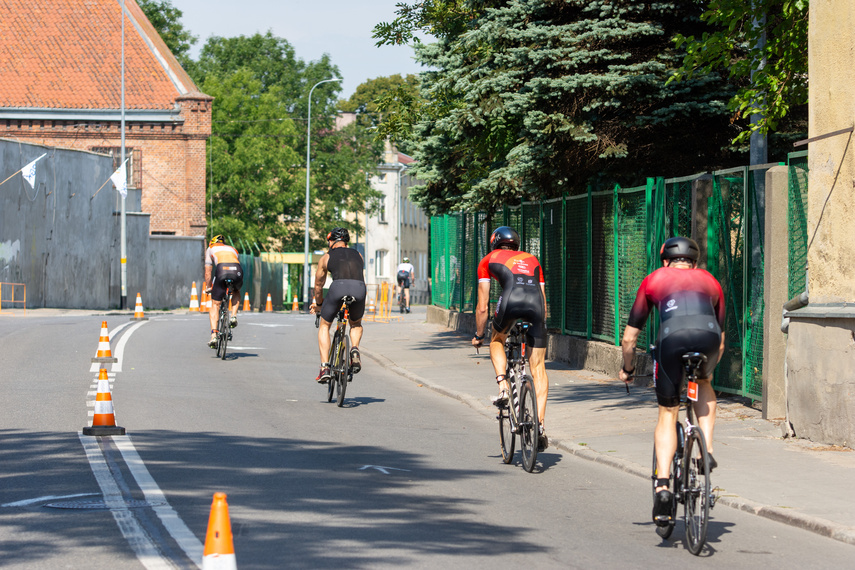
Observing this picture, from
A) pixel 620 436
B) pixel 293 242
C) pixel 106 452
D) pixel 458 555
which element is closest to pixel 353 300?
pixel 620 436

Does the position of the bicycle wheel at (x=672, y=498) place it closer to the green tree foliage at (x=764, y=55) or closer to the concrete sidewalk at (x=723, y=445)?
the concrete sidewalk at (x=723, y=445)

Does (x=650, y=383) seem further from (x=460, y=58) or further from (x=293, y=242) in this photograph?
(x=293, y=242)

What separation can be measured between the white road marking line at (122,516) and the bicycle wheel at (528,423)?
311 centimetres

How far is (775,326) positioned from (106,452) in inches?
245

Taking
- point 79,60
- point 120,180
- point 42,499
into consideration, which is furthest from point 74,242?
point 42,499

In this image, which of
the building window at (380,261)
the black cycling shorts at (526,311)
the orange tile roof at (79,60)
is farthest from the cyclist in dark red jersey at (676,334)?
the building window at (380,261)

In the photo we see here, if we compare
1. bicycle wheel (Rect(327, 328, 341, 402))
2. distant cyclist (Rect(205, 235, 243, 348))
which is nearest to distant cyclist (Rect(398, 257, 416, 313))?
distant cyclist (Rect(205, 235, 243, 348))

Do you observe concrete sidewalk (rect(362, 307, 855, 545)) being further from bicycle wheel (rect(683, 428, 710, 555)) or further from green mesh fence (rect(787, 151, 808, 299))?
green mesh fence (rect(787, 151, 808, 299))

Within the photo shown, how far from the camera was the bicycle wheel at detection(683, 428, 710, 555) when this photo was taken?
619 cm

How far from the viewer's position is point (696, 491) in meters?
6.22

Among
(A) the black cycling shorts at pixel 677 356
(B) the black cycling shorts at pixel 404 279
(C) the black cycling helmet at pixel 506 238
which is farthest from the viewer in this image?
(B) the black cycling shorts at pixel 404 279

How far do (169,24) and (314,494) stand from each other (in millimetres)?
63858

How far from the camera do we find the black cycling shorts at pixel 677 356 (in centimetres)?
648

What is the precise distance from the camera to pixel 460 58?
790 inches
